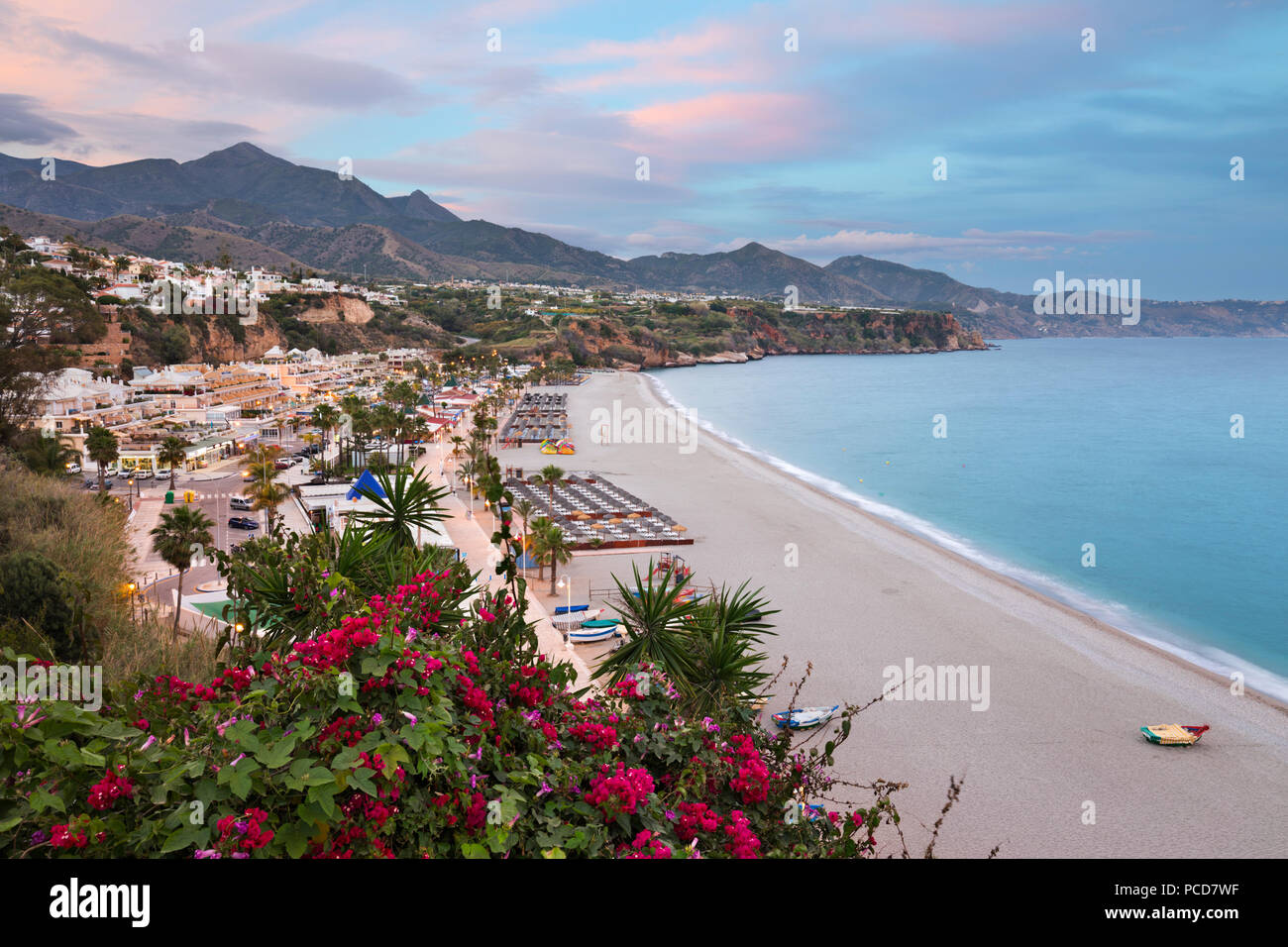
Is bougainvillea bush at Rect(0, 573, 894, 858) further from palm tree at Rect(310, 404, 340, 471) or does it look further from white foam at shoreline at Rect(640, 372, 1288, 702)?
palm tree at Rect(310, 404, 340, 471)

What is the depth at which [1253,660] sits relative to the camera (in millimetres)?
18422

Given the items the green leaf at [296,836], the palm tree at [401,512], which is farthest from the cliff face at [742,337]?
the green leaf at [296,836]

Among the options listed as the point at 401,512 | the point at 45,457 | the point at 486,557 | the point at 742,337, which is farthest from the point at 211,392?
the point at 742,337

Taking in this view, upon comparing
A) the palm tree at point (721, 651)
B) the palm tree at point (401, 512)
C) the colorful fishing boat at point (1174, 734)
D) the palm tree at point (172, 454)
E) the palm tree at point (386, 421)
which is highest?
the palm tree at point (386, 421)

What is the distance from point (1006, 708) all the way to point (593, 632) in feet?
25.6

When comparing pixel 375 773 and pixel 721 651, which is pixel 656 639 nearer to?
pixel 721 651

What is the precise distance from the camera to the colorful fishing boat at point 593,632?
15.9 metres

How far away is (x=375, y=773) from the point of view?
209cm

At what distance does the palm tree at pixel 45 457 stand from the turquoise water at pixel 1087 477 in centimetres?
2610

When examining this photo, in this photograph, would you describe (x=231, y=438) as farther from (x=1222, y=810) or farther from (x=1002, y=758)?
(x=1222, y=810)

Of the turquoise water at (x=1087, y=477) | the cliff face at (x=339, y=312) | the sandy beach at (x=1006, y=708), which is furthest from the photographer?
the cliff face at (x=339, y=312)

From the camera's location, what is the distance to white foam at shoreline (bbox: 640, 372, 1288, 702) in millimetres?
17375

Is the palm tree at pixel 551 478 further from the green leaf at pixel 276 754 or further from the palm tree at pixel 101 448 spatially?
the green leaf at pixel 276 754

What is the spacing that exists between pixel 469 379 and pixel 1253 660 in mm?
64616
